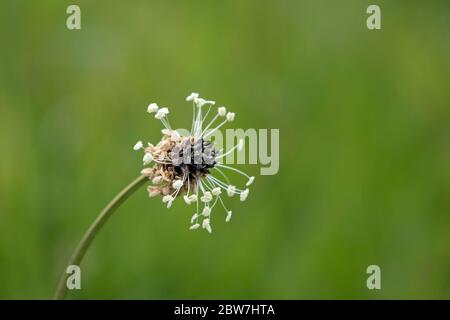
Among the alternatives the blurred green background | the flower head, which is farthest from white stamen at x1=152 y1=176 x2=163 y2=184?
the blurred green background

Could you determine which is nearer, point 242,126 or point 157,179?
point 157,179

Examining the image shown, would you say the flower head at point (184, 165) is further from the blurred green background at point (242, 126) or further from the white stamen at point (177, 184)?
the blurred green background at point (242, 126)

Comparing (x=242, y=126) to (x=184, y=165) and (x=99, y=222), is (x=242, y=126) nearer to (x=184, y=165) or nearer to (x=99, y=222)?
(x=184, y=165)

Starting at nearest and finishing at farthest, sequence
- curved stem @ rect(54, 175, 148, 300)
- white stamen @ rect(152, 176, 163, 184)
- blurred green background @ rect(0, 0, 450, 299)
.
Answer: curved stem @ rect(54, 175, 148, 300), white stamen @ rect(152, 176, 163, 184), blurred green background @ rect(0, 0, 450, 299)

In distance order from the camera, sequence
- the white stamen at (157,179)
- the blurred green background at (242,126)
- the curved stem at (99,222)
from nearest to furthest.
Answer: the curved stem at (99,222), the white stamen at (157,179), the blurred green background at (242,126)

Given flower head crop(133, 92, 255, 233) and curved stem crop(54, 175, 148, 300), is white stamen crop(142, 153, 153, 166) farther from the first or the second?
curved stem crop(54, 175, 148, 300)

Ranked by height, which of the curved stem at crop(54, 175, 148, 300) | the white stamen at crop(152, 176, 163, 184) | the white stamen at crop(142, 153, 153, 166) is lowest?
the curved stem at crop(54, 175, 148, 300)

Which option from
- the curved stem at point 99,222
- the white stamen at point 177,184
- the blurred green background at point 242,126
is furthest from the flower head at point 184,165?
the blurred green background at point 242,126

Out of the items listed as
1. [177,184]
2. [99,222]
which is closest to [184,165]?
[177,184]
